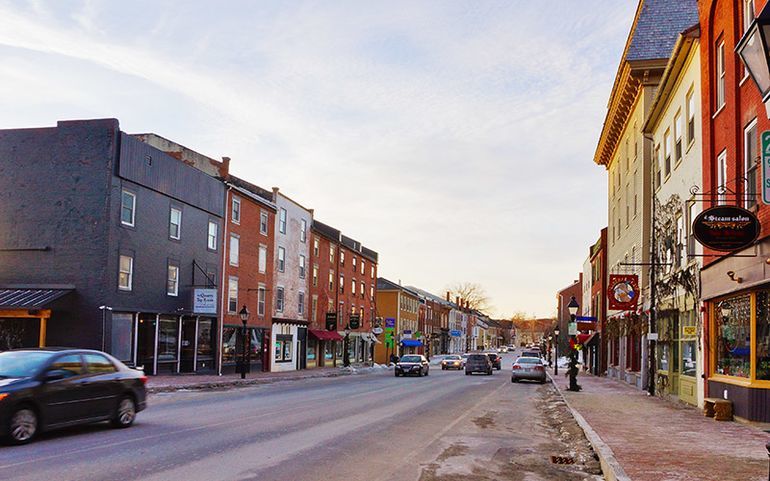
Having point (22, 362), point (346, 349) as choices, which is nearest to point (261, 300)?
point (346, 349)

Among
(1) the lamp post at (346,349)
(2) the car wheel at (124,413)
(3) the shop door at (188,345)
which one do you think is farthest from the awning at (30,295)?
(1) the lamp post at (346,349)

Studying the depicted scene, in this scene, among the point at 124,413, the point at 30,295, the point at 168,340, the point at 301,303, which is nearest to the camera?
the point at 124,413

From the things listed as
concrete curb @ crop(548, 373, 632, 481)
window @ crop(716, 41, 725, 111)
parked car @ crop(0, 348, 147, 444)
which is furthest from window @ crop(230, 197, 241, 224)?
concrete curb @ crop(548, 373, 632, 481)

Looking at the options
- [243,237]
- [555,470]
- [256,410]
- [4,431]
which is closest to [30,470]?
[4,431]

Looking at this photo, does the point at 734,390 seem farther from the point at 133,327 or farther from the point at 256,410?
the point at 133,327

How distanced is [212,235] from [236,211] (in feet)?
10.3

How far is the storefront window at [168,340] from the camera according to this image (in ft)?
111

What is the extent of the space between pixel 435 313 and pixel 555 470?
10096cm

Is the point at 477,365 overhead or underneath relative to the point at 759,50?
underneath

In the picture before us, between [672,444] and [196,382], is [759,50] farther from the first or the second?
[196,382]

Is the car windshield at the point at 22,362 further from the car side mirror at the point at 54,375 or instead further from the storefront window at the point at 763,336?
the storefront window at the point at 763,336

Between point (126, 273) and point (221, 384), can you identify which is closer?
point (126, 273)

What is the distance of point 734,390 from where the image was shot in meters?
17.2

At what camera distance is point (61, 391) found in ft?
A: 40.4
